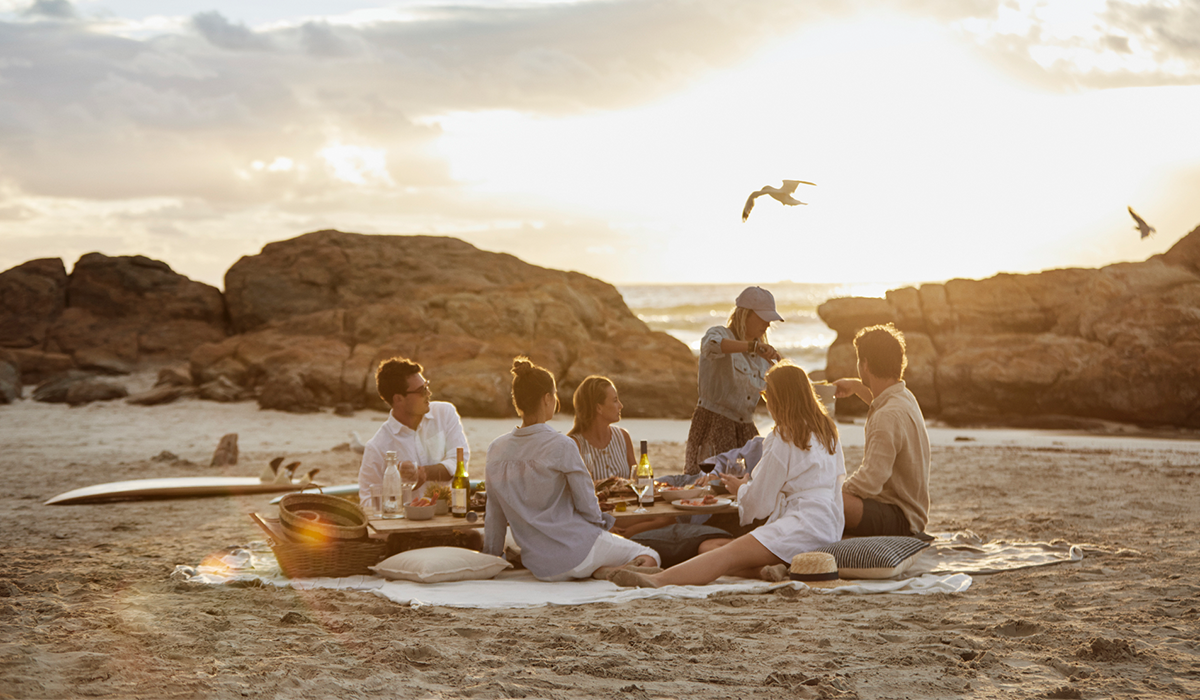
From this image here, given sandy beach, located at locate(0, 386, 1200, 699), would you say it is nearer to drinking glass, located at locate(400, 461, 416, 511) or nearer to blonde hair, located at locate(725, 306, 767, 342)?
drinking glass, located at locate(400, 461, 416, 511)

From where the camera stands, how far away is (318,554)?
5.96 m

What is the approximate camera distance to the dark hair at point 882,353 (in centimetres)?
623

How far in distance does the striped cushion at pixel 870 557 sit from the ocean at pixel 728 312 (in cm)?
1782

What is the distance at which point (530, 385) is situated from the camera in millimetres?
5676

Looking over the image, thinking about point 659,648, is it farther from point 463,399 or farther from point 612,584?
point 463,399

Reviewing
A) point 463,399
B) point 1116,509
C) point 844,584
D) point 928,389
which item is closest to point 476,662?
point 844,584

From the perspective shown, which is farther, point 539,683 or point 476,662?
point 476,662

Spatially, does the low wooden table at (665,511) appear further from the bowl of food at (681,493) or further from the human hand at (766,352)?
the human hand at (766,352)

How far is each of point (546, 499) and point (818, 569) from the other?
1.69 meters

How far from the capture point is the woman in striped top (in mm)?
6781

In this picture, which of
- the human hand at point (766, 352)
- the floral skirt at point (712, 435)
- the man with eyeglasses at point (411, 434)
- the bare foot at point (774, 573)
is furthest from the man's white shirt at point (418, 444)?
the human hand at point (766, 352)

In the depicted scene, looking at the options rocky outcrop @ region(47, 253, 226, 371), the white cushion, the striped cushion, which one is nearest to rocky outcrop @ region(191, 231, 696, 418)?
rocky outcrop @ region(47, 253, 226, 371)

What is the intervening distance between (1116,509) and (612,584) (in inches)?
218

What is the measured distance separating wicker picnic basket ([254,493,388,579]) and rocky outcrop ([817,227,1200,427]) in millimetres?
14650
